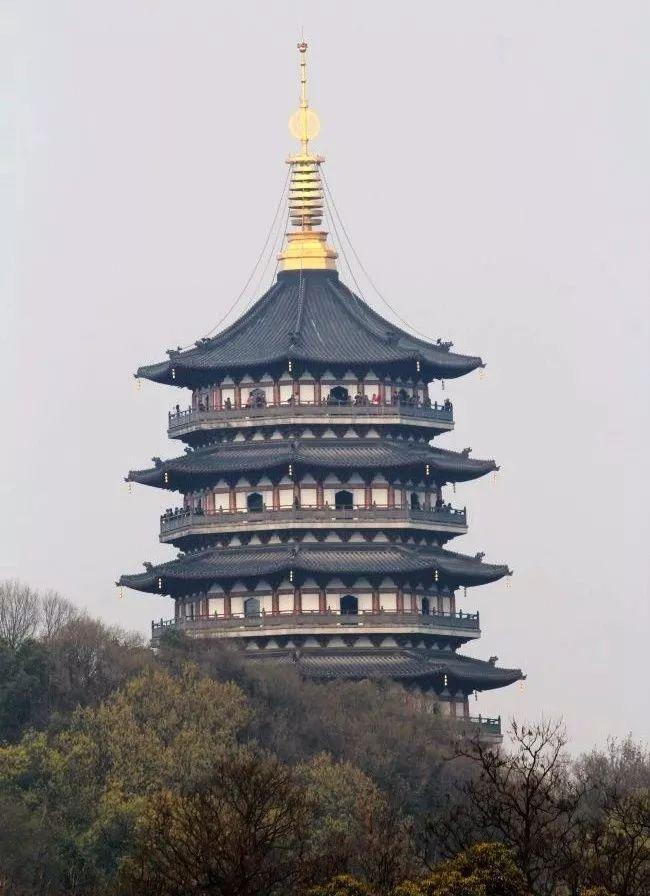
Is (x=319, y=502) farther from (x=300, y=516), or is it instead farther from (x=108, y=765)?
(x=108, y=765)

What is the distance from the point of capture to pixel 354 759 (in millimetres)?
122312

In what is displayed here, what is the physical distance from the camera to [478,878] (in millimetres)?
81625

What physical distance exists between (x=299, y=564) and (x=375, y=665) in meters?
4.54

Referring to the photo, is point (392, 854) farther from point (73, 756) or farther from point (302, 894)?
point (73, 756)

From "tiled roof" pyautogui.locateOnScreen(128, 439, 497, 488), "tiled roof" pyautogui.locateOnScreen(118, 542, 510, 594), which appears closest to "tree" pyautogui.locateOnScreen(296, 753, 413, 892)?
"tiled roof" pyautogui.locateOnScreen(118, 542, 510, 594)

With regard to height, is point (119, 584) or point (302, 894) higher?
point (119, 584)

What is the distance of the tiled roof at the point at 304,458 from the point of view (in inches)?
5241

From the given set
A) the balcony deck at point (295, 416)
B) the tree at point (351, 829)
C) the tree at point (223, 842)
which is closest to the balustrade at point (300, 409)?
the balcony deck at point (295, 416)

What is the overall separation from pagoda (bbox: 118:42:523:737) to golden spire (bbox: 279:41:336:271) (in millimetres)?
153

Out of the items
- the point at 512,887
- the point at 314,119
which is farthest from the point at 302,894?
the point at 314,119

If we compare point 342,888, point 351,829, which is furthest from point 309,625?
point 342,888

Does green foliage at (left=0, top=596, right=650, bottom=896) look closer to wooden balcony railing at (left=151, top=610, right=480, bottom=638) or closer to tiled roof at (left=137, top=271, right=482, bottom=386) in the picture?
wooden balcony railing at (left=151, top=610, right=480, bottom=638)

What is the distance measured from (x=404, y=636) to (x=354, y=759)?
1186 cm

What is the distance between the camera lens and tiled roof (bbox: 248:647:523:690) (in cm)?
13100
